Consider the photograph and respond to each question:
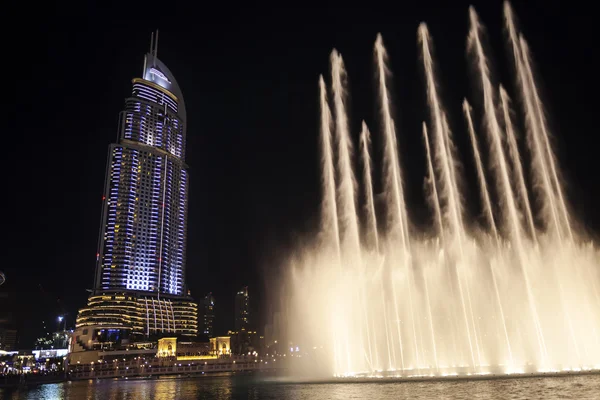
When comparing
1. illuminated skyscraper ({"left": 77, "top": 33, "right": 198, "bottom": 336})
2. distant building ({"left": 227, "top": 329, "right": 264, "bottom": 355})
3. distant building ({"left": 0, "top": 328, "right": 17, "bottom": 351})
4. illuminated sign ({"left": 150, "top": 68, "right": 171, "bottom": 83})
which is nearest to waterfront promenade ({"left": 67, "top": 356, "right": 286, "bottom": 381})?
distant building ({"left": 227, "top": 329, "right": 264, "bottom": 355})

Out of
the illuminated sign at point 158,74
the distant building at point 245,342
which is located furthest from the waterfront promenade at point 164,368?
the illuminated sign at point 158,74

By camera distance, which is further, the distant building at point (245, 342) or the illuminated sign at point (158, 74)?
→ the illuminated sign at point (158, 74)

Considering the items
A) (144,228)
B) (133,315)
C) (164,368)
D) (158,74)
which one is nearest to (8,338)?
(133,315)

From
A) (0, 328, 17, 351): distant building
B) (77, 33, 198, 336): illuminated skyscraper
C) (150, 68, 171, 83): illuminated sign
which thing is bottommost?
(0, 328, 17, 351): distant building

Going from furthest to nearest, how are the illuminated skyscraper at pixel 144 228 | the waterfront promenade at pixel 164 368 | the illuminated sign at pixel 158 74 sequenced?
the illuminated sign at pixel 158 74 < the illuminated skyscraper at pixel 144 228 < the waterfront promenade at pixel 164 368

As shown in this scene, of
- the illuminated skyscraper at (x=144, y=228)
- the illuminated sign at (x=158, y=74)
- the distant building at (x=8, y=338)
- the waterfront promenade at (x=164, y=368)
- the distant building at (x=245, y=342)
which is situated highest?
the illuminated sign at (x=158, y=74)

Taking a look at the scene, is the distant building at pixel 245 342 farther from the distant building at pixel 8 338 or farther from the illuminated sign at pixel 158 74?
the illuminated sign at pixel 158 74

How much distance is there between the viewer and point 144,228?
506 ft

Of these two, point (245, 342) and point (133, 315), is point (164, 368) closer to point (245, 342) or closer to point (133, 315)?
point (245, 342)

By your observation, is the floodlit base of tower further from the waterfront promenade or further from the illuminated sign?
the illuminated sign

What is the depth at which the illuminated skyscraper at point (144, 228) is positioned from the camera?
145 metres

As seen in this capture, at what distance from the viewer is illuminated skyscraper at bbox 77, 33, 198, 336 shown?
145 meters

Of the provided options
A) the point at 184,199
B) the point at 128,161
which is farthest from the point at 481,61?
the point at 184,199

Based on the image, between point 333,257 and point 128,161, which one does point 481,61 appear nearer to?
point 333,257
